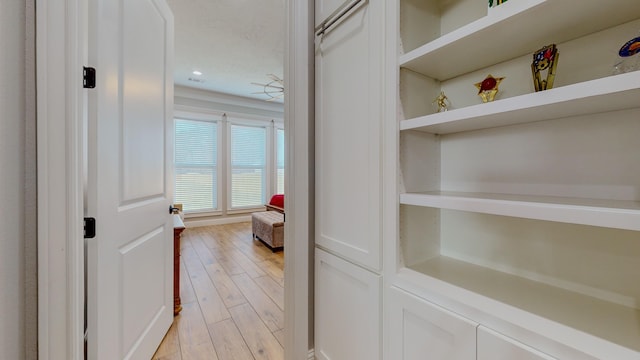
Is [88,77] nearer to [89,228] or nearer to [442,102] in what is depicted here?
[89,228]

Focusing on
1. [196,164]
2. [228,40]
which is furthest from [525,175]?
[196,164]

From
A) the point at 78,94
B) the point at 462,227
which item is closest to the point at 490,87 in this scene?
the point at 462,227

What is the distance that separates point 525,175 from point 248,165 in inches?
214

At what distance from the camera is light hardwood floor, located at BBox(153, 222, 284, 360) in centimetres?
167

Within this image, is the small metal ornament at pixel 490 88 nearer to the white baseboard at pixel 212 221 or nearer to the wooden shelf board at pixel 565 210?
the wooden shelf board at pixel 565 210

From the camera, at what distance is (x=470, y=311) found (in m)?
0.74

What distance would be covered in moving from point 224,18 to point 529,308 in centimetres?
330

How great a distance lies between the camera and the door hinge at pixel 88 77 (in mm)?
1029

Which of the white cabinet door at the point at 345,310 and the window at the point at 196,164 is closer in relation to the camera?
the white cabinet door at the point at 345,310

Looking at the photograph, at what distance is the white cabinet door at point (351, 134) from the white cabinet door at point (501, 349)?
396 millimetres

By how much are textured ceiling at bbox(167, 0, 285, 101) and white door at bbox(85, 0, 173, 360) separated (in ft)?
3.16

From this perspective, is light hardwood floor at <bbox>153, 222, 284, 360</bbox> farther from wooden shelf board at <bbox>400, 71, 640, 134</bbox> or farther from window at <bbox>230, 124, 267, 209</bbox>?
window at <bbox>230, 124, 267, 209</bbox>

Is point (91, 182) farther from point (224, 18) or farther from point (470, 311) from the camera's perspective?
point (224, 18)

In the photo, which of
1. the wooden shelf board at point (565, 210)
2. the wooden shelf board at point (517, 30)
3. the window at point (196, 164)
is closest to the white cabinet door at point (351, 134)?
the wooden shelf board at point (517, 30)
